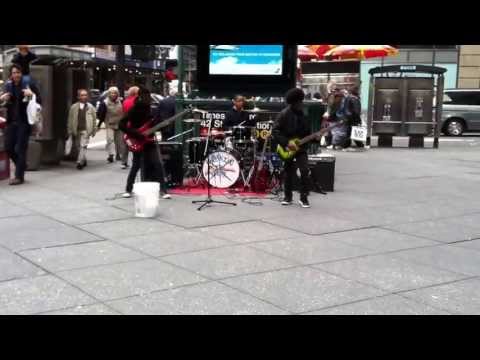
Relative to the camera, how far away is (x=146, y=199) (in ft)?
30.3

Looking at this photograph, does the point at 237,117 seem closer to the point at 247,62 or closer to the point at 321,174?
the point at 247,62

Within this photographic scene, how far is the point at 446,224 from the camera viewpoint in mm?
9422

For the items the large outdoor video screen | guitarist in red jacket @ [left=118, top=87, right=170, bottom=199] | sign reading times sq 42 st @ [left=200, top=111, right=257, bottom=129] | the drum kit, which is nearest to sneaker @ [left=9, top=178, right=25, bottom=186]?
guitarist in red jacket @ [left=118, top=87, right=170, bottom=199]

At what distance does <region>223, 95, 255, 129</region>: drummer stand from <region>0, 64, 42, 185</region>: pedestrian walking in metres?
3.49

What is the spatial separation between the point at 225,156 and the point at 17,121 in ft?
12.4

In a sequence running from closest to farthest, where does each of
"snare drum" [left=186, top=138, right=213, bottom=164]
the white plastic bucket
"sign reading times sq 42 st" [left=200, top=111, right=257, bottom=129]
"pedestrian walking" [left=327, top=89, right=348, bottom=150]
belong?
the white plastic bucket < "snare drum" [left=186, top=138, right=213, bottom=164] < "sign reading times sq 42 st" [left=200, top=111, right=257, bottom=129] < "pedestrian walking" [left=327, top=89, right=348, bottom=150]

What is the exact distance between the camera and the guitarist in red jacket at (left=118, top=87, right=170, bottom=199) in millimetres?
10742

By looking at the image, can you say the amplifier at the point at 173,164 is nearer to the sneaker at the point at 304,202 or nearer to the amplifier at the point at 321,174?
the amplifier at the point at 321,174

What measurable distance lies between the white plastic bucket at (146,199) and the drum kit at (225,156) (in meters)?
1.76

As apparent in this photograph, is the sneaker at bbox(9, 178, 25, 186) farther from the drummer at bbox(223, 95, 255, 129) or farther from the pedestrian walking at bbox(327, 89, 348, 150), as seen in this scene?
the pedestrian walking at bbox(327, 89, 348, 150)

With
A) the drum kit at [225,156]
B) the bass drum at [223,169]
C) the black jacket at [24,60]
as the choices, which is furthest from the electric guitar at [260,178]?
the black jacket at [24,60]

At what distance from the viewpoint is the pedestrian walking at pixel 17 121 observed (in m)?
12.0

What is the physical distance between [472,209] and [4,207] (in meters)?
7.00
